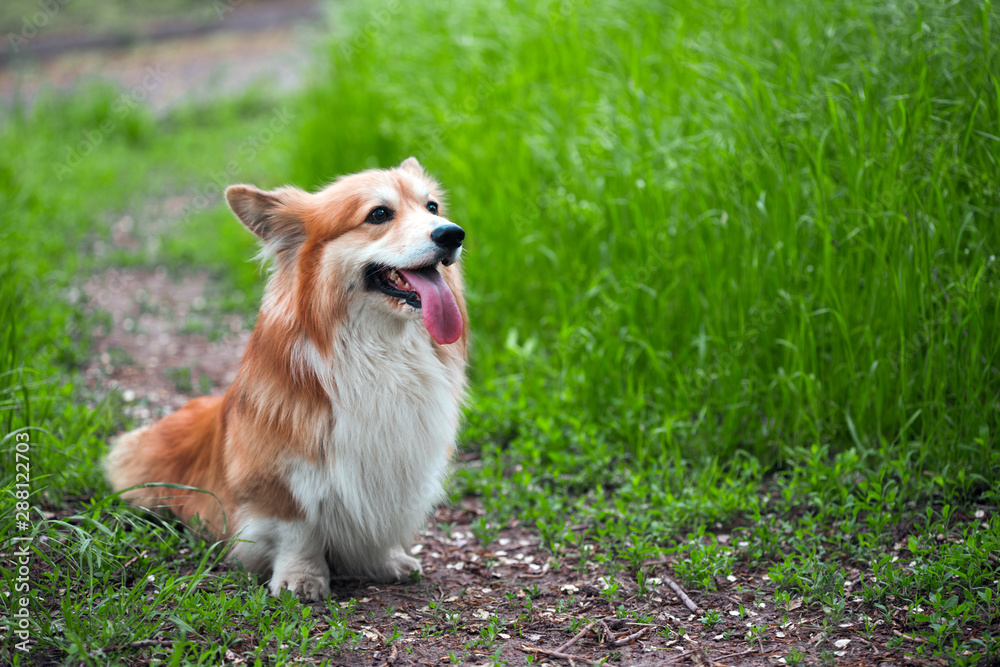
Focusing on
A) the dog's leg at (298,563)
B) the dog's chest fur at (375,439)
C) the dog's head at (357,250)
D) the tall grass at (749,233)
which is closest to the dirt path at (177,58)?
the tall grass at (749,233)

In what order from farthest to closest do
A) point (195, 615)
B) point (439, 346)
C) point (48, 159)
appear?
point (48, 159), point (439, 346), point (195, 615)

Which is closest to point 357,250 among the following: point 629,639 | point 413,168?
point 413,168

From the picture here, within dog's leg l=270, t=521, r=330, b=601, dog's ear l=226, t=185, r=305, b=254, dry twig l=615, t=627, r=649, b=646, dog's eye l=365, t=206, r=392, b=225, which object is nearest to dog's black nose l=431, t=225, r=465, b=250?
dog's eye l=365, t=206, r=392, b=225

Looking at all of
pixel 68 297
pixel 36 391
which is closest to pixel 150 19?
pixel 68 297

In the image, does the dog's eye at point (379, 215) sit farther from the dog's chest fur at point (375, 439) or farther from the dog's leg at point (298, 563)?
→ the dog's leg at point (298, 563)

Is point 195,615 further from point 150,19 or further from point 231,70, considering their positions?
point 150,19

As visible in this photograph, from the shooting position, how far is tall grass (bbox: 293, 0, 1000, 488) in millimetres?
3465

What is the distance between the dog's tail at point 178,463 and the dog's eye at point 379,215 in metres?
0.99

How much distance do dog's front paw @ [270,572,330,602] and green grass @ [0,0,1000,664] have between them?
0.35 feet

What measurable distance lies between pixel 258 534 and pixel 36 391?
168 cm

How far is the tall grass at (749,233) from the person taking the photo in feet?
11.4

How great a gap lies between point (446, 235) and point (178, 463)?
1.52 metres

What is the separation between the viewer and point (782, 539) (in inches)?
127

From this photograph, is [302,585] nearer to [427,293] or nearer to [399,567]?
[399,567]
